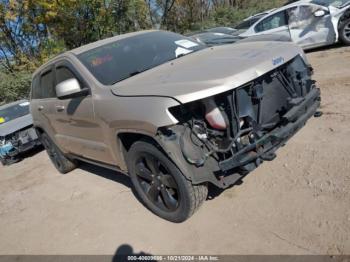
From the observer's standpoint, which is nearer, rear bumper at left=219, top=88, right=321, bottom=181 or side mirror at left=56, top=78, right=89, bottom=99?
rear bumper at left=219, top=88, right=321, bottom=181

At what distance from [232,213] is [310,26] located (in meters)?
7.25

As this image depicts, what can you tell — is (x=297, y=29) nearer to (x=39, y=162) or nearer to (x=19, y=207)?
(x=39, y=162)

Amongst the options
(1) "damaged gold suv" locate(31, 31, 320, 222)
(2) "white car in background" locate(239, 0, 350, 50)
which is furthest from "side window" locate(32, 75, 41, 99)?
(2) "white car in background" locate(239, 0, 350, 50)

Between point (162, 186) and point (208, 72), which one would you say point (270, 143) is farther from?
point (162, 186)

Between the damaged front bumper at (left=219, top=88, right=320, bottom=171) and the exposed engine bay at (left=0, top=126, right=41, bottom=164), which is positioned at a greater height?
the damaged front bumper at (left=219, top=88, right=320, bottom=171)

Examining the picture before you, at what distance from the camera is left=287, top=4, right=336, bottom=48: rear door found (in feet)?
27.6

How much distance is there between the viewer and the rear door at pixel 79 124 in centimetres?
374

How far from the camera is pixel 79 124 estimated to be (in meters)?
4.05

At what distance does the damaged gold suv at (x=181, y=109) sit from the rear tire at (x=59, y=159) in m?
1.29

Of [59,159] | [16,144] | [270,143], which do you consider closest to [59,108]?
[59,159]

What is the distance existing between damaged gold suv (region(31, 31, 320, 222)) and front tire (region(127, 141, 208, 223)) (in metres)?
0.01

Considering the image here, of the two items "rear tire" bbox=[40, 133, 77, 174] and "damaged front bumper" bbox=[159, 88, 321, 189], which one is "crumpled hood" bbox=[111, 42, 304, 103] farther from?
"rear tire" bbox=[40, 133, 77, 174]

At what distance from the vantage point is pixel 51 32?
1922 cm

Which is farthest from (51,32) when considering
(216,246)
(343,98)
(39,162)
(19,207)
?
(216,246)
